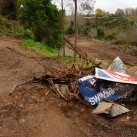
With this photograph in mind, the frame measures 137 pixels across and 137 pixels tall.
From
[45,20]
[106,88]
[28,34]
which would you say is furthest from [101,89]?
[28,34]

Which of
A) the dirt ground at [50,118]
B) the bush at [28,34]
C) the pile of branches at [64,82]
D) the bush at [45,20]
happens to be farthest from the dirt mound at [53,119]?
the bush at [28,34]

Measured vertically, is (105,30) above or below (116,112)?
below

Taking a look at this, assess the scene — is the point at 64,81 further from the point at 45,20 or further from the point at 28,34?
the point at 28,34

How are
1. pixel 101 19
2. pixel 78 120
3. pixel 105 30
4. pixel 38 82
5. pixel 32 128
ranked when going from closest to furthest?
pixel 32 128, pixel 78 120, pixel 38 82, pixel 105 30, pixel 101 19

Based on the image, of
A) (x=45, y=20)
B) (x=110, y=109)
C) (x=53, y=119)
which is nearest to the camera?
(x=53, y=119)

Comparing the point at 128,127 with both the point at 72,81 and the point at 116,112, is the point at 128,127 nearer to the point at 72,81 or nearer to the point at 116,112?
the point at 116,112

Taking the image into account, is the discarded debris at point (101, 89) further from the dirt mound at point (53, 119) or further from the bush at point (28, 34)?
the bush at point (28, 34)

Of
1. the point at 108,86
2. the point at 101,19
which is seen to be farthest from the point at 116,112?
the point at 101,19

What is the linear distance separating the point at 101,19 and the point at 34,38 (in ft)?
69.0

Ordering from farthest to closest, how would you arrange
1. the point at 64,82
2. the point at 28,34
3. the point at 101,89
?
1. the point at 28,34
2. the point at 64,82
3. the point at 101,89

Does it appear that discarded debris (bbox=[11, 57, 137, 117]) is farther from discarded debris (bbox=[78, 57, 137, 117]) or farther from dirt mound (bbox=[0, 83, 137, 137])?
dirt mound (bbox=[0, 83, 137, 137])

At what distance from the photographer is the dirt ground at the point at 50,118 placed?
5.50 metres

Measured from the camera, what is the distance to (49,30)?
16703 mm

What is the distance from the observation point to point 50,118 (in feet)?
19.6
